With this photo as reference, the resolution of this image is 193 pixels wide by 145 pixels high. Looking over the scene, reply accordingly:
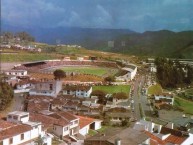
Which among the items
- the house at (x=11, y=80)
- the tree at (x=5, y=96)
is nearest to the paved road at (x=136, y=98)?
the tree at (x=5, y=96)

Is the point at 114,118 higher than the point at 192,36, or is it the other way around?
the point at 192,36

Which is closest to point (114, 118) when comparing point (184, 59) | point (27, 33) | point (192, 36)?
point (184, 59)

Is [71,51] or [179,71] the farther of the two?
[71,51]

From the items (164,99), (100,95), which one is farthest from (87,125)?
(164,99)

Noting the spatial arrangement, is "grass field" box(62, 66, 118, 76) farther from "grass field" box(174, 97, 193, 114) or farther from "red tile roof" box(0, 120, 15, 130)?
"red tile roof" box(0, 120, 15, 130)

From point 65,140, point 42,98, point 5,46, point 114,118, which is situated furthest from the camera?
point 5,46

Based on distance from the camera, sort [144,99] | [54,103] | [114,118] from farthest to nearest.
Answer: [144,99]
[54,103]
[114,118]

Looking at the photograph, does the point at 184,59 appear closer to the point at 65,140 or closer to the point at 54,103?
the point at 54,103
